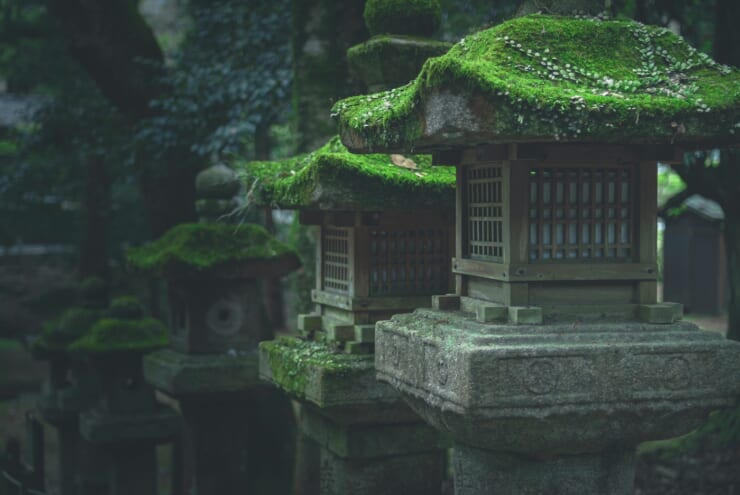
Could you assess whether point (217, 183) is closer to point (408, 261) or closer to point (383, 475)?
point (408, 261)

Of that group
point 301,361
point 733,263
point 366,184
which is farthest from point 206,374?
point 733,263

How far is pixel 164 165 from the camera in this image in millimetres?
12469

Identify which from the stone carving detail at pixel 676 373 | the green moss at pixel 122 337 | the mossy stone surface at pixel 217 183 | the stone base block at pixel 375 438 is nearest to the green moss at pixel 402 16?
the mossy stone surface at pixel 217 183

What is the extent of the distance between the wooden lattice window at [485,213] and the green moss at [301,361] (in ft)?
4.80

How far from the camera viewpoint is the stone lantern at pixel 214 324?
9172 mm

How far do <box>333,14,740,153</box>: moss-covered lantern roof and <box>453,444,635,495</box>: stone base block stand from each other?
1.90 metres

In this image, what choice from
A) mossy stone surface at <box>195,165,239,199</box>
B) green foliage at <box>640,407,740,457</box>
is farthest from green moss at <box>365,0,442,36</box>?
green foliage at <box>640,407,740,457</box>

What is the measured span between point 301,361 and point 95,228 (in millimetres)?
10728

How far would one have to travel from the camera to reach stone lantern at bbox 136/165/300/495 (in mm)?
9172

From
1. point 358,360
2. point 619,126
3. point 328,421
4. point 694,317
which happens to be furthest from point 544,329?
point 694,317

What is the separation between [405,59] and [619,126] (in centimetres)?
273

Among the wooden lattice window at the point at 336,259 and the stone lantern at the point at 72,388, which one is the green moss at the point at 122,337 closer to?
the stone lantern at the point at 72,388

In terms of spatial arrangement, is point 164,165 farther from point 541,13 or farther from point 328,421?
point 541,13

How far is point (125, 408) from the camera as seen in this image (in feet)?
30.4
